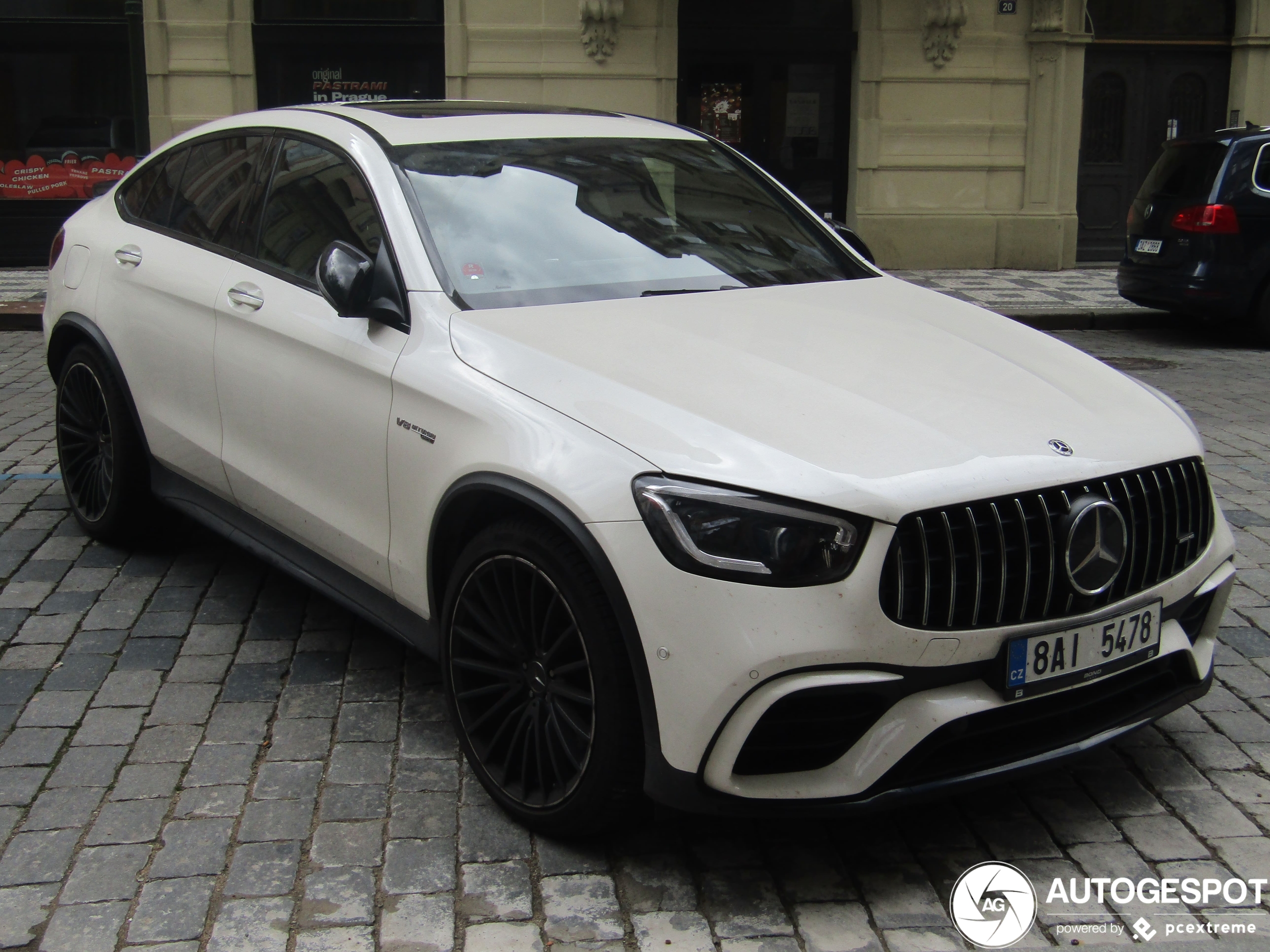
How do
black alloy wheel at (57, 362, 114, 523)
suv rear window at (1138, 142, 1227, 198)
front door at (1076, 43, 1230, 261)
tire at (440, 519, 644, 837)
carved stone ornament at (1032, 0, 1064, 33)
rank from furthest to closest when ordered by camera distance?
front door at (1076, 43, 1230, 261), carved stone ornament at (1032, 0, 1064, 33), suv rear window at (1138, 142, 1227, 198), black alloy wheel at (57, 362, 114, 523), tire at (440, 519, 644, 837)

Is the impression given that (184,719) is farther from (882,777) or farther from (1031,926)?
(1031,926)

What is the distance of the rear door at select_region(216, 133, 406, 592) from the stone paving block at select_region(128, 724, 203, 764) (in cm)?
61

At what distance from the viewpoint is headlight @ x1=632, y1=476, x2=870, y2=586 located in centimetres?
273

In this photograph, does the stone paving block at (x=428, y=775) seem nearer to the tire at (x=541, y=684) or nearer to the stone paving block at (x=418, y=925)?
the tire at (x=541, y=684)

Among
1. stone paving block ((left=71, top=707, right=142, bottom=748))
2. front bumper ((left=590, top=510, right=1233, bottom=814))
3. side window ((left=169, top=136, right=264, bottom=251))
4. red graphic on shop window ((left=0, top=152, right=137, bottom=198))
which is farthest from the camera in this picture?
red graphic on shop window ((left=0, top=152, right=137, bottom=198))

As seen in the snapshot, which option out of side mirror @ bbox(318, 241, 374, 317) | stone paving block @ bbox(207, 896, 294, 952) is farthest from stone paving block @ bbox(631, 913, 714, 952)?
side mirror @ bbox(318, 241, 374, 317)

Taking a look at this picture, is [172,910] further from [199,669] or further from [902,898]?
[902,898]

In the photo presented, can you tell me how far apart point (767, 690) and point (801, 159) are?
13572 mm

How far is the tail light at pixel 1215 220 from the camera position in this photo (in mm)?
10852

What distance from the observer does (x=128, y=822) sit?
3.30 m

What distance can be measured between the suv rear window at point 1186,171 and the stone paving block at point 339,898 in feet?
32.4

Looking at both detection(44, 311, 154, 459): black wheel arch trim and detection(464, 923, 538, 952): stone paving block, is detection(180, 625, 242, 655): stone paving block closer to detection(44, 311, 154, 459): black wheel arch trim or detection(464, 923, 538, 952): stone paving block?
detection(44, 311, 154, 459): black wheel arch trim

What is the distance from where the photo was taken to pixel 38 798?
3.42 meters

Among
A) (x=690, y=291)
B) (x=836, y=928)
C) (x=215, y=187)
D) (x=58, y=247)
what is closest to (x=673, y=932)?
(x=836, y=928)
